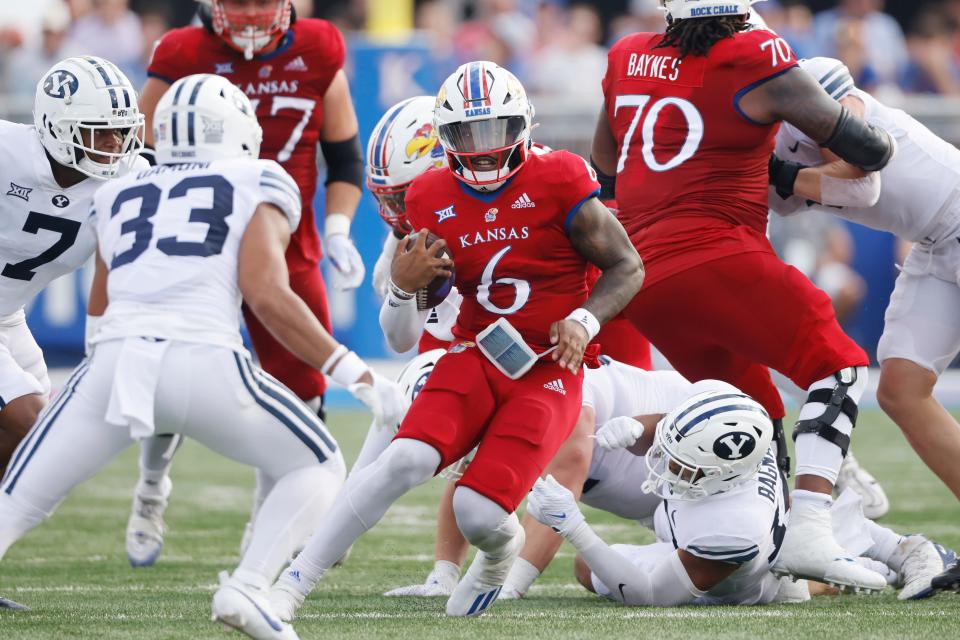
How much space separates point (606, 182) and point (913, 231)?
3.80ft

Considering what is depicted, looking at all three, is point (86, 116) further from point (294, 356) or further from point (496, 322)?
point (294, 356)

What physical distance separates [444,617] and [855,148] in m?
1.95

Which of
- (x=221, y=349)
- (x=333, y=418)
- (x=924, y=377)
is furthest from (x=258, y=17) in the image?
(x=333, y=418)

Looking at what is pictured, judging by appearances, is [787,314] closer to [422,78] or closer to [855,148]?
[855,148]

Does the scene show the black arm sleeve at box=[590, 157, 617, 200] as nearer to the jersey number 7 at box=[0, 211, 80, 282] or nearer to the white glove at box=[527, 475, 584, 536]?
the white glove at box=[527, 475, 584, 536]

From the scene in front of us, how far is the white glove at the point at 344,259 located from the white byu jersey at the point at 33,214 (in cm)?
102

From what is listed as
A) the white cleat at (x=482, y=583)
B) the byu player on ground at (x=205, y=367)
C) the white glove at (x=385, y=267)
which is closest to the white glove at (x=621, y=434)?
the white cleat at (x=482, y=583)

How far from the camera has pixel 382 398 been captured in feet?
12.3

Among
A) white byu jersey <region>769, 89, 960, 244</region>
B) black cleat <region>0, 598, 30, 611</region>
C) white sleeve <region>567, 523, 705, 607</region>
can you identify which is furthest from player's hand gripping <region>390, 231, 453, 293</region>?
black cleat <region>0, 598, 30, 611</region>

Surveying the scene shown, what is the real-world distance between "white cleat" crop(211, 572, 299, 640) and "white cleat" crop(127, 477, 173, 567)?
2.13m

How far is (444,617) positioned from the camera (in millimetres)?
4312

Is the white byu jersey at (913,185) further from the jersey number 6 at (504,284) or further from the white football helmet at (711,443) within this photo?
the jersey number 6 at (504,284)

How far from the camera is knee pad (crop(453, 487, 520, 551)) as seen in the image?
13.6ft

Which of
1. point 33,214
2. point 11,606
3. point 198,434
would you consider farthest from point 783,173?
point 11,606
